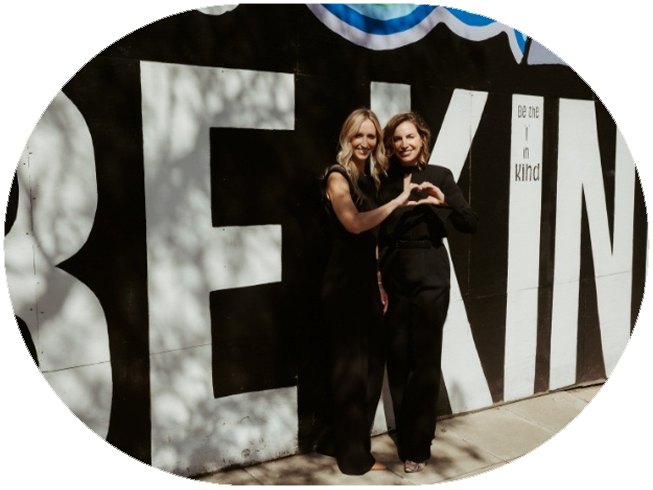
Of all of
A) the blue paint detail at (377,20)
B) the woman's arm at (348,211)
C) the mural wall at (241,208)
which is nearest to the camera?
the mural wall at (241,208)

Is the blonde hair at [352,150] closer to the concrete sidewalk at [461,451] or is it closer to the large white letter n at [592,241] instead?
the concrete sidewalk at [461,451]

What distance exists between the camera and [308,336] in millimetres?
4566

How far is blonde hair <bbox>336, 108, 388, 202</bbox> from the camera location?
14.0 ft

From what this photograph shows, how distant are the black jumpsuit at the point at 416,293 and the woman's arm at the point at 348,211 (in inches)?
9.1

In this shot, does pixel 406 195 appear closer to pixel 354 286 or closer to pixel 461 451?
pixel 354 286

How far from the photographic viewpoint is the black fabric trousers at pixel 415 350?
14.5ft

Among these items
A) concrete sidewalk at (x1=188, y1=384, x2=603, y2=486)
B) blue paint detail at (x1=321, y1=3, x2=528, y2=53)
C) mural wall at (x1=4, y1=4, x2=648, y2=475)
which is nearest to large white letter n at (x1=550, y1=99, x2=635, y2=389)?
mural wall at (x1=4, y1=4, x2=648, y2=475)

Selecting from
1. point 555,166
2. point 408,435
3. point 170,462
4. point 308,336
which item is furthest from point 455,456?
point 555,166

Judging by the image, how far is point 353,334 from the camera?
4.36m

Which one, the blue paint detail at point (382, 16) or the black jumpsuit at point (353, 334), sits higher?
the blue paint detail at point (382, 16)

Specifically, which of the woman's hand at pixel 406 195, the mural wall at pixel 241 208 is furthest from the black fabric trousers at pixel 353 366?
the woman's hand at pixel 406 195

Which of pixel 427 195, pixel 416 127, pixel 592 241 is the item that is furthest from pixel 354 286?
pixel 592 241

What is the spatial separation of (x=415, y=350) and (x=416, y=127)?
1.39 metres

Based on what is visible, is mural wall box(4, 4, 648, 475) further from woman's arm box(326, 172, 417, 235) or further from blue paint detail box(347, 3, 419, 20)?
woman's arm box(326, 172, 417, 235)
